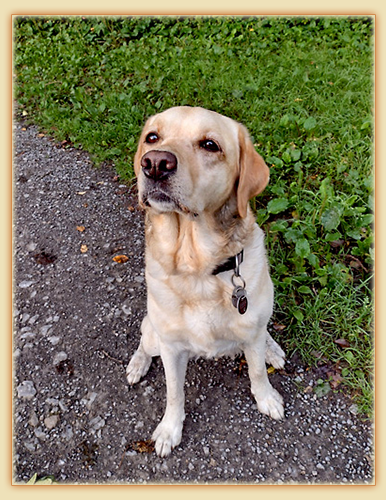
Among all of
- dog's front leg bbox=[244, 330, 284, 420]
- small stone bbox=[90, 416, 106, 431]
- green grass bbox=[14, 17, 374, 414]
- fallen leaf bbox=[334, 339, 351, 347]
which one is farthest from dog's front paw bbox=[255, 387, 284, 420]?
small stone bbox=[90, 416, 106, 431]

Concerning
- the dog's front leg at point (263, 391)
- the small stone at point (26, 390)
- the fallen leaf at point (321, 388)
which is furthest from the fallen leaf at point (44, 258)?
the fallen leaf at point (321, 388)

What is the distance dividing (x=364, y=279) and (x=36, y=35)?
7666 millimetres

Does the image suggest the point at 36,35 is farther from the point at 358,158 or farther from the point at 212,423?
the point at 212,423

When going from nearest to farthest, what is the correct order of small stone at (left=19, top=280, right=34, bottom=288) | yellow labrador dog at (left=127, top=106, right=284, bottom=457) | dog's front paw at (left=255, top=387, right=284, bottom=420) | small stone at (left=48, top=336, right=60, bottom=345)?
yellow labrador dog at (left=127, top=106, right=284, bottom=457) → dog's front paw at (left=255, top=387, right=284, bottom=420) → small stone at (left=48, top=336, right=60, bottom=345) → small stone at (left=19, top=280, right=34, bottom=288)

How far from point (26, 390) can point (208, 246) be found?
1.99 meters

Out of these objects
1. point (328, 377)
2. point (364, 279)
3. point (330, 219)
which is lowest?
point (328, 377)

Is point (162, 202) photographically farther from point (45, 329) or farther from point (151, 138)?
point (45, 329)

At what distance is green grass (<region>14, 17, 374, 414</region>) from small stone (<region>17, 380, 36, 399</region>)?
201 centimetres

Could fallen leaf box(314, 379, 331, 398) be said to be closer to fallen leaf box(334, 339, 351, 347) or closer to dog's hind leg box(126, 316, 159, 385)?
fallen leaf box(334, 339, 351, 347)

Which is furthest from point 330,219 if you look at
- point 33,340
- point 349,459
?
point 33,340

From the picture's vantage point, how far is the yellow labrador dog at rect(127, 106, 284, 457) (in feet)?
7.13

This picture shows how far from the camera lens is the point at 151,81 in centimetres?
605

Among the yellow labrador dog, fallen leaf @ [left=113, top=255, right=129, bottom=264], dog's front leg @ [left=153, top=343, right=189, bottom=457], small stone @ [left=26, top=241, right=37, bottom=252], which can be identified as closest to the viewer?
the yellow labrador dog

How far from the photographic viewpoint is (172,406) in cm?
278
